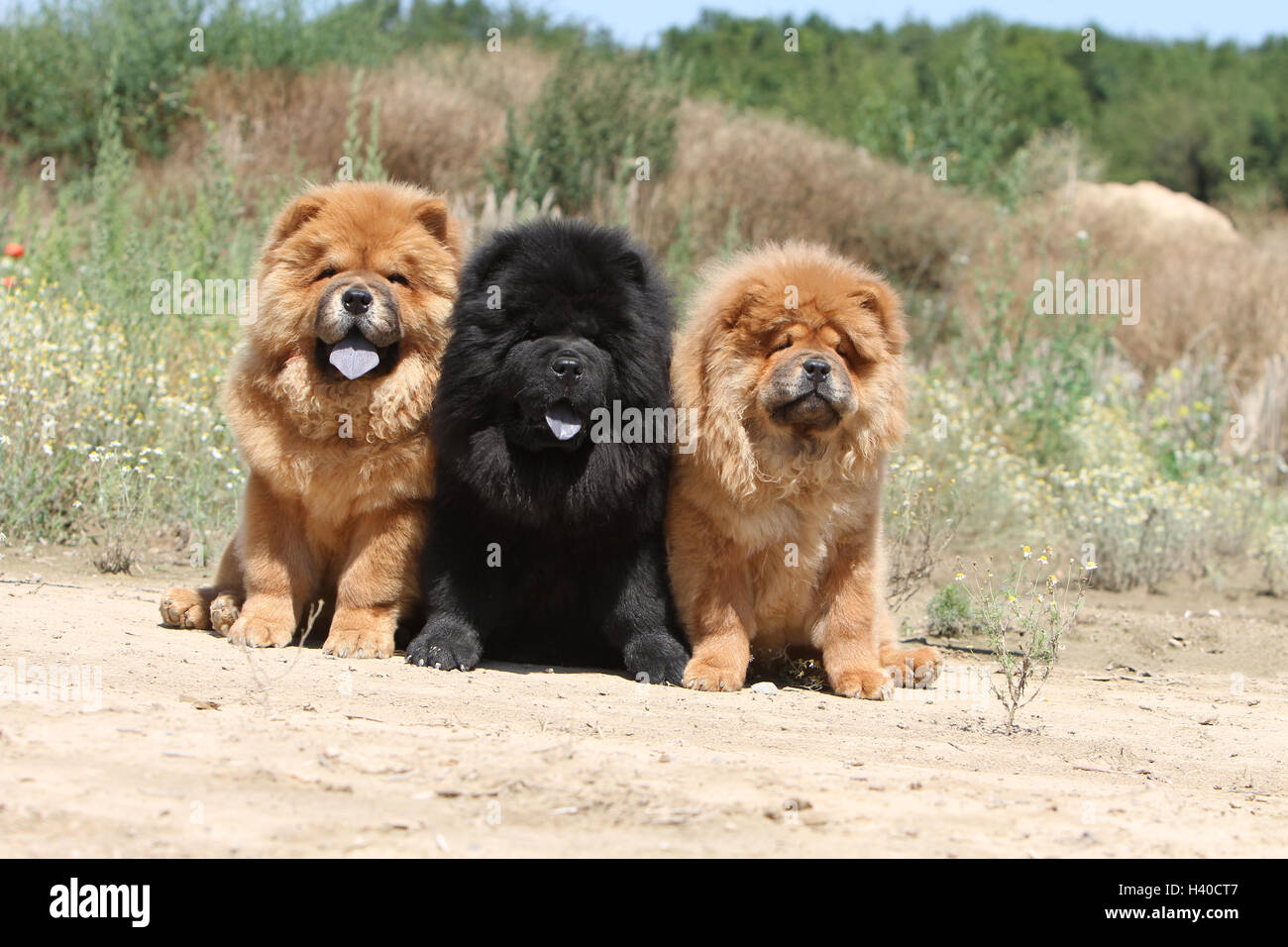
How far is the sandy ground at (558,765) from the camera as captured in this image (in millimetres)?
→ 2926

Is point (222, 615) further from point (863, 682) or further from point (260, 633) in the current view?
point (863, 682)

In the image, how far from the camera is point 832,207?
14.8 meters

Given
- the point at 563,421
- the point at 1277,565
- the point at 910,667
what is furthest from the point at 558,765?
the point at 1277,565

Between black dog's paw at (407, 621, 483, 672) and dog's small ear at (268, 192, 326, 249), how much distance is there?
163cm

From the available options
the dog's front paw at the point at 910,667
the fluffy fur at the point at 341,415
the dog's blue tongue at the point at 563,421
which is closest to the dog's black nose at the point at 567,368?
the dog's blue tongue at the point at 563,421

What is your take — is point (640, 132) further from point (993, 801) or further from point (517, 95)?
point (993, 801)

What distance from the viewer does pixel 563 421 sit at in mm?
4656

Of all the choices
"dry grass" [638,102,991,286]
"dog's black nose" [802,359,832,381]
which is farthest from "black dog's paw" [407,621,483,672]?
"dry grass" [638,102,991,286]

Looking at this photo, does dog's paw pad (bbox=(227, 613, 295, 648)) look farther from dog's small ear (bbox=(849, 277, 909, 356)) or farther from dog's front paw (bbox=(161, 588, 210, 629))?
dog's small ear (bbox=(849, 277, 909, 356))

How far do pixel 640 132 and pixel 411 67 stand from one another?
428 centimetres

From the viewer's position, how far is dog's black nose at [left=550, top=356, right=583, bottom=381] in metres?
4.54

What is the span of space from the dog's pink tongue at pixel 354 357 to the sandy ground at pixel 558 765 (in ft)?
3.54

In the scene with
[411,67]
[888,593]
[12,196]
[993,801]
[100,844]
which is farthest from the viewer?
[411,67]
